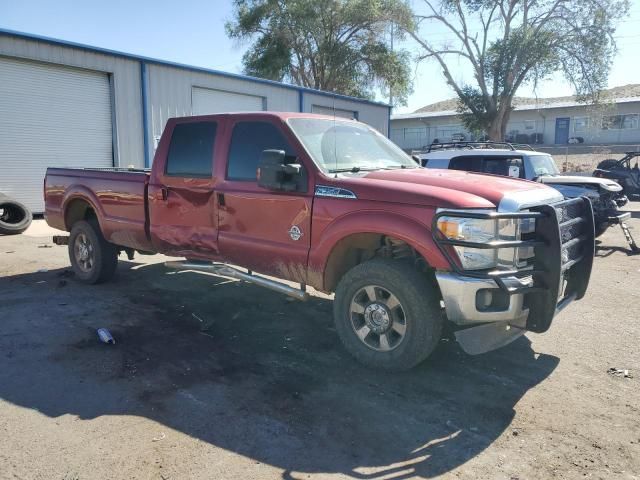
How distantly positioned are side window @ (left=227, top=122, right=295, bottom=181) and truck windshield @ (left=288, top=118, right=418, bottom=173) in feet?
0.67

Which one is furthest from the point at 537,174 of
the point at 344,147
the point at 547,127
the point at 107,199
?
the point at 547,127

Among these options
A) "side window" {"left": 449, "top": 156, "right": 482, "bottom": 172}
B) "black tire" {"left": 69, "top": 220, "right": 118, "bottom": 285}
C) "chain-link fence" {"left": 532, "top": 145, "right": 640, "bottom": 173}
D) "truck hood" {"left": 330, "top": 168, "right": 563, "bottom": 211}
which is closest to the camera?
"truck hood" {"left": 330, "top": 168, "right": 563, "bottom": 211}

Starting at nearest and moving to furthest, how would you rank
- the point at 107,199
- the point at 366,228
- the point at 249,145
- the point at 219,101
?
1. the point at 366,228
2. the point at 249,145
3. the point at 107,199
4. the point at 219,101

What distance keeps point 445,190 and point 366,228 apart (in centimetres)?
65

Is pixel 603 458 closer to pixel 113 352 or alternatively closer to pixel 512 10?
Answer: pixel 113 352

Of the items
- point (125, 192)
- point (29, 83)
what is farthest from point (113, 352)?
point (29, 83)

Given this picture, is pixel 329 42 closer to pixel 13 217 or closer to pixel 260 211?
pixel 13 217

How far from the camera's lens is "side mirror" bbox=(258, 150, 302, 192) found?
14.3 ft

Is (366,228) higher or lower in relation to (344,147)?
lower

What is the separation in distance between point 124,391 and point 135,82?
12.9m

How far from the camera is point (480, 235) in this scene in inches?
144

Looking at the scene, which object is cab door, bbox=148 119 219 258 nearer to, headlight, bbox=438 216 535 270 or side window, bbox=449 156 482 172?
headlight, bbox=438 216 535 270

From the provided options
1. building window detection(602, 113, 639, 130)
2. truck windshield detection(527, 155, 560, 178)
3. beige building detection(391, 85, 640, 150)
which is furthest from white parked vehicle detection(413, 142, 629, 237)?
building window detection(602, 113, 639, 130)

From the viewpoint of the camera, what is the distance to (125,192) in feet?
20.1
